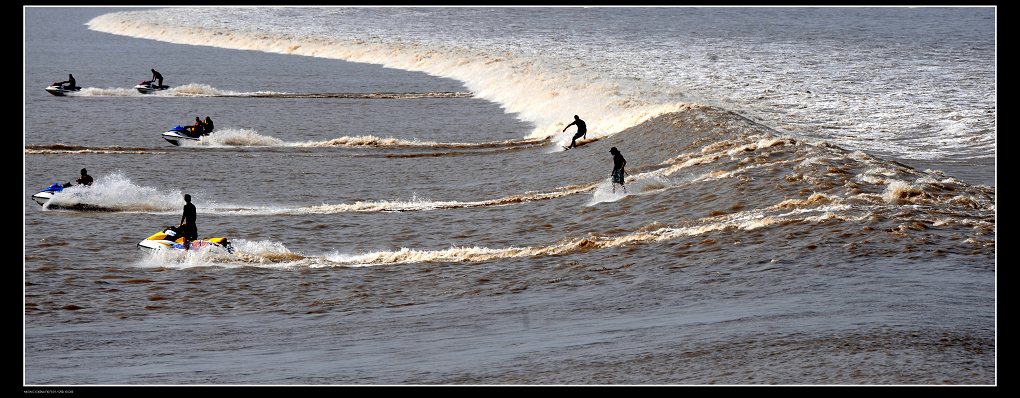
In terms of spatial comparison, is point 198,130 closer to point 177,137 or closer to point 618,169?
point 177,137

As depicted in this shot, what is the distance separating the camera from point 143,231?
100 ft

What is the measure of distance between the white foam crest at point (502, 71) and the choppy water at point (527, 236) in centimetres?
49

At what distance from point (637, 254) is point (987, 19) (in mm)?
140103

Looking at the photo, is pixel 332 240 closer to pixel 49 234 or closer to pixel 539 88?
pixel 49 234

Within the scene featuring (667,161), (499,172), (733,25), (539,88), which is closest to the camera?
(667,161)

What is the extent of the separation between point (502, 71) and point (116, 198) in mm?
45138

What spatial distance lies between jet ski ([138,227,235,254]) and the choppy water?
353 mm

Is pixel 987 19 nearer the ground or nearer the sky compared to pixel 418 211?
nearer the sky

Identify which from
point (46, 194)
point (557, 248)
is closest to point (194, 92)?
point (46, 194)

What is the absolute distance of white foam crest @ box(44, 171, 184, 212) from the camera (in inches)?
1316

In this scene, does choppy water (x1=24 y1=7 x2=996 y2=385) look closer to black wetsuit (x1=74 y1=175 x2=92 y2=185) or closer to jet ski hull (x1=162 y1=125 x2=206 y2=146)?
black wetsuit (x1=74 y1=175 x2=92 y2=185)

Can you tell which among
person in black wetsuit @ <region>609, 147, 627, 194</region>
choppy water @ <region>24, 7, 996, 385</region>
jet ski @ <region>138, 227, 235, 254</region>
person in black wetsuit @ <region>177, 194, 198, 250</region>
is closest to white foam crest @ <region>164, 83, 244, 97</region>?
choppy water @ <region>24, 7, 996, 385</region>
